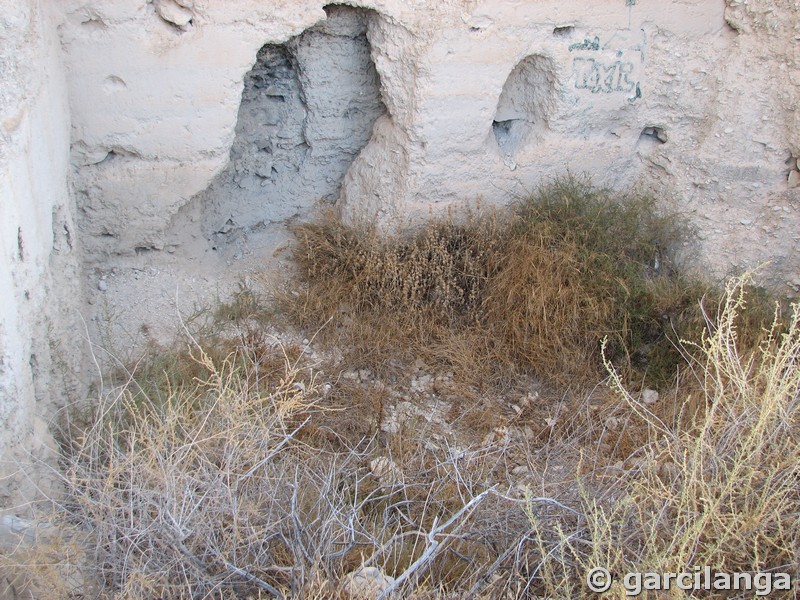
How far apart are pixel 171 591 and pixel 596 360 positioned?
6.14ft

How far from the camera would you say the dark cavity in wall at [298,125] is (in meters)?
3.24

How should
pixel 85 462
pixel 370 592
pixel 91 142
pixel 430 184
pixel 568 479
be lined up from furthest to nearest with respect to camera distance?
pixel 430 184 < pixel 91 142 < pixel 568 479 < pixel 85 462 < pixel 370 592

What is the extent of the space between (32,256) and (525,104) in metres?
2.14

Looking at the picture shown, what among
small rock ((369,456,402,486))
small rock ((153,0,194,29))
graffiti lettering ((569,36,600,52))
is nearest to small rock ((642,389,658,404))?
small rock ((369,456,402,486))

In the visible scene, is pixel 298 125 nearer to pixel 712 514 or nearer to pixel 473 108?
pixel 473 108

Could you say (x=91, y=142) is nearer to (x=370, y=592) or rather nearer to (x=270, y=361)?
(x=270, y=361)

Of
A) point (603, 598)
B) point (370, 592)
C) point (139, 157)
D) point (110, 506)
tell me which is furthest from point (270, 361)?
point (603, 598)

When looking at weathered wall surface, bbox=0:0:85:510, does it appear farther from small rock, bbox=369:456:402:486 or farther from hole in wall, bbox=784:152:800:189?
hole in wall, bbox=784:152:800:189

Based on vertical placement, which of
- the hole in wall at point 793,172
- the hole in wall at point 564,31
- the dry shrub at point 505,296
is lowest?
the dry shrub at point 505,296

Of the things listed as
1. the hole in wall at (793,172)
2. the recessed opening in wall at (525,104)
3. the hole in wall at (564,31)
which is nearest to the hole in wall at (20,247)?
the recessed opening in wall at (525,104)

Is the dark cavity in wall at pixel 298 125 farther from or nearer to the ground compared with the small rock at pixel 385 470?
farther from the ground

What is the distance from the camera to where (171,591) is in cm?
192

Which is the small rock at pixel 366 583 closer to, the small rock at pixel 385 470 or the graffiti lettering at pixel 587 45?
the small rock at pixel 385 470

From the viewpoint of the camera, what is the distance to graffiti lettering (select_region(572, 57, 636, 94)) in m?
3.35
